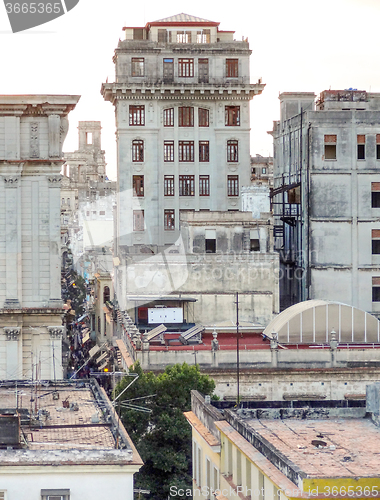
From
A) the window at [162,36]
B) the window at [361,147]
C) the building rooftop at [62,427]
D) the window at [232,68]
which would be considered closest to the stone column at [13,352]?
the building rooftop at [62,427]

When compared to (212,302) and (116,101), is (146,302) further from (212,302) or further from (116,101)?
(116,101)

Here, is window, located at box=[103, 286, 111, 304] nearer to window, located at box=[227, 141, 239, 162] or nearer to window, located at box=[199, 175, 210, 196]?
window, located at box=[199, 175, 210, 196]

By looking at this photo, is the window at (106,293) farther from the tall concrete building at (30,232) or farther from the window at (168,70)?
the tall concrete building at (30,232)

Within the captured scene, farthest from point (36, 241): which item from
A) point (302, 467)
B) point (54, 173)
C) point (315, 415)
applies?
point (302, 467)

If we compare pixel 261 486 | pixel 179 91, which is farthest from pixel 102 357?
pixel 261 486

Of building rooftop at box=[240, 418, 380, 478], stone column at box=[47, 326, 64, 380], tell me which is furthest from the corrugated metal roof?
building rooftop at box=[240, 418, 380, 478]

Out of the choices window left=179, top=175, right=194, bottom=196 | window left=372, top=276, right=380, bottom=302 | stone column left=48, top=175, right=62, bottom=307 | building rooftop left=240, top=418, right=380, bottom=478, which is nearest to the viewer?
building rooftop left=240, top=418, right=380, bottom=478
